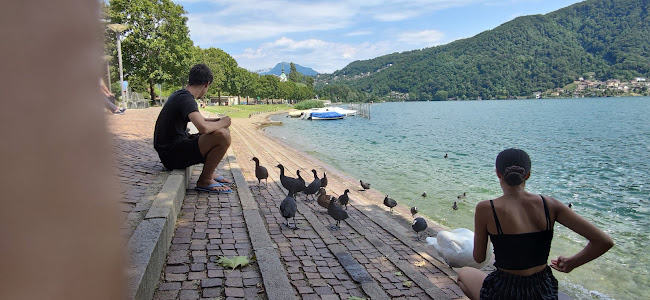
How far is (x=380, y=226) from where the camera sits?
24.8 feet

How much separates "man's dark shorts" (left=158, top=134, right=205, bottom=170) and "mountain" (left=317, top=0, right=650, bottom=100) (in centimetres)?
16423

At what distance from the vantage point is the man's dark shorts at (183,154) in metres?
6.57

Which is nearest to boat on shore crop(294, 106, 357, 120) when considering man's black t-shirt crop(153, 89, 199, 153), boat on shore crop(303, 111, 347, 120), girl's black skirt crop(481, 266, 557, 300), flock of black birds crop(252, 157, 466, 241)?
boat on shore crop(303, 111, 347, 120)

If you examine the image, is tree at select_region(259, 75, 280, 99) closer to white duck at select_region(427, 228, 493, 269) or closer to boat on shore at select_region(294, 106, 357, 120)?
boat on shore at select_region(294, 106, 357, 120)

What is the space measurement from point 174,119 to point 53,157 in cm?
629

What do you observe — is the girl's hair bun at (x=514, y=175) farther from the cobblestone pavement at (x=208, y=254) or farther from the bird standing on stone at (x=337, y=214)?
the bird standing on stone at (x=337, y=214)

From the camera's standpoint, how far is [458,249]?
567 centimetres

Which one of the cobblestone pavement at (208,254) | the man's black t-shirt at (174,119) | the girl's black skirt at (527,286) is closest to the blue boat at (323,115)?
the man's black t-shirt at (174,119)

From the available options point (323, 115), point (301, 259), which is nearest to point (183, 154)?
point (301, 259)

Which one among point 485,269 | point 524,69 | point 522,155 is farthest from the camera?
point 524,69

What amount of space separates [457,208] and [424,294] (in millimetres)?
7971

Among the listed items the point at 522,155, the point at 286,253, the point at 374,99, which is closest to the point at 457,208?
the point at 286,253

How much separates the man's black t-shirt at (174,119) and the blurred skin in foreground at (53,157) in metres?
5.83

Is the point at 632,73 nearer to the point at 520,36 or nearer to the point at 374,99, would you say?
the point at 520,36
